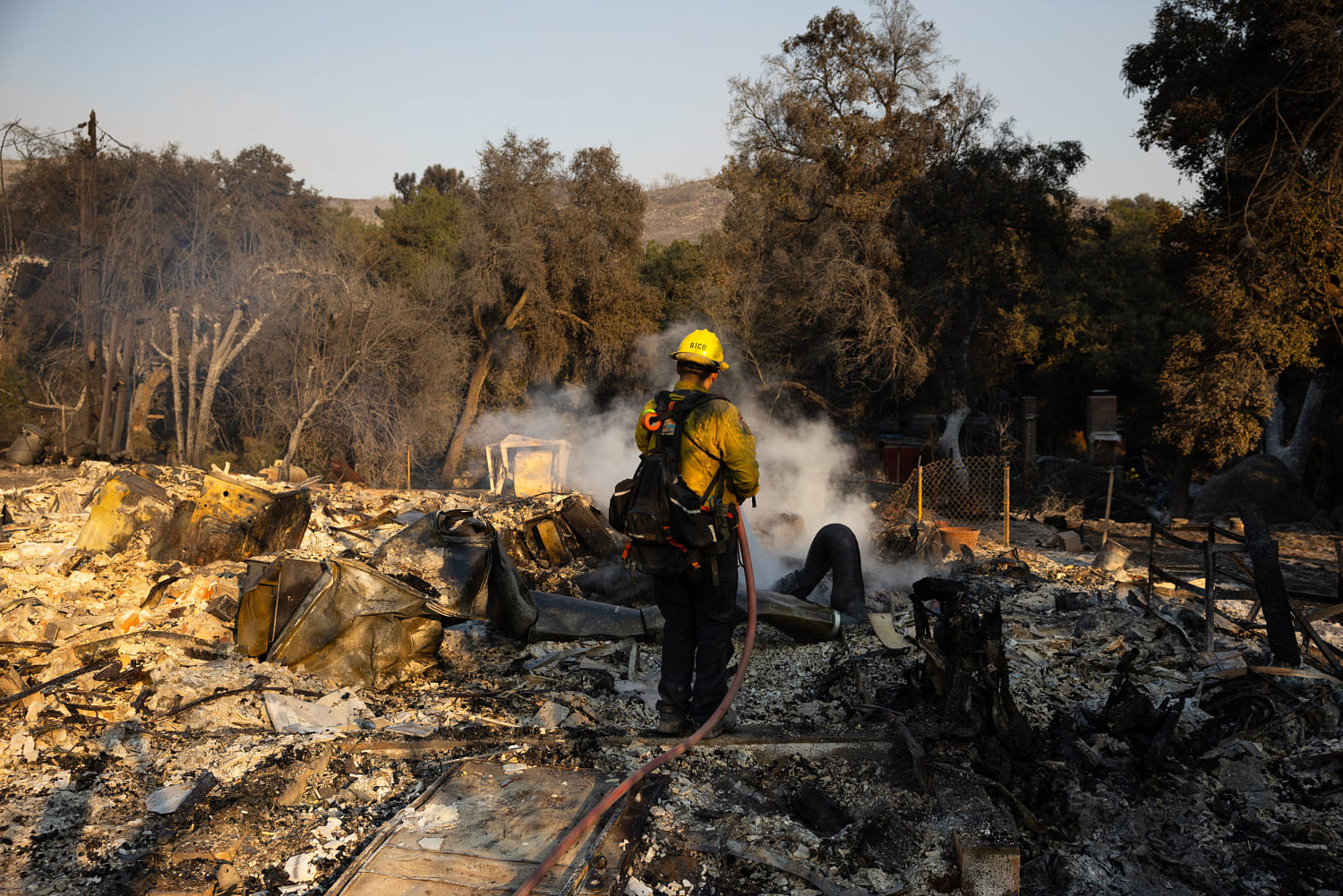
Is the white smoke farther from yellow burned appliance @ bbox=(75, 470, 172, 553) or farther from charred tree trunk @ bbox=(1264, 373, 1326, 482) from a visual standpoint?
charred tree trunk @ bbox=(1264, 373, 1326, 482)

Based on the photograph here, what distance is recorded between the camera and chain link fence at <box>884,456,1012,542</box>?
12625 millimetres

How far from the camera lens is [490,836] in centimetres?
308

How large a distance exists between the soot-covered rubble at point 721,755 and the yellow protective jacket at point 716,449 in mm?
1108

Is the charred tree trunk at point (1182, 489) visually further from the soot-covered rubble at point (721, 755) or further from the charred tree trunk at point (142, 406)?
the charred tree trunk at point (142, 406)

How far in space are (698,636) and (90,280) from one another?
59.2 ft

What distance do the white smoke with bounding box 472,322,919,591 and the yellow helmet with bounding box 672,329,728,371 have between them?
13.4ft

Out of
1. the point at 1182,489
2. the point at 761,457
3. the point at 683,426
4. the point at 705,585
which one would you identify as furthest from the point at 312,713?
the point at 1182,489

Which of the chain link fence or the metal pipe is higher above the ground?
the metal pipe

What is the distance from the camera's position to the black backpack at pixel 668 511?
Result: 12.8 feet

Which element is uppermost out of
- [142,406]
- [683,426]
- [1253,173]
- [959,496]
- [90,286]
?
[1253,173]

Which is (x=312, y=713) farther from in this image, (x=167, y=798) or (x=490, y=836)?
(x=490, y=836)

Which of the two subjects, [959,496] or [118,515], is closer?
[118,515]

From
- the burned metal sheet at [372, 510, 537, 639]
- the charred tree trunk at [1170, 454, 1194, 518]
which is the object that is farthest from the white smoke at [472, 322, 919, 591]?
the charred tree trunk at [1170, 454, 1194, 518]

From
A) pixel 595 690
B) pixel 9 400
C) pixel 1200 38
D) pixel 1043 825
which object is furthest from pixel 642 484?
pixel 9 400
